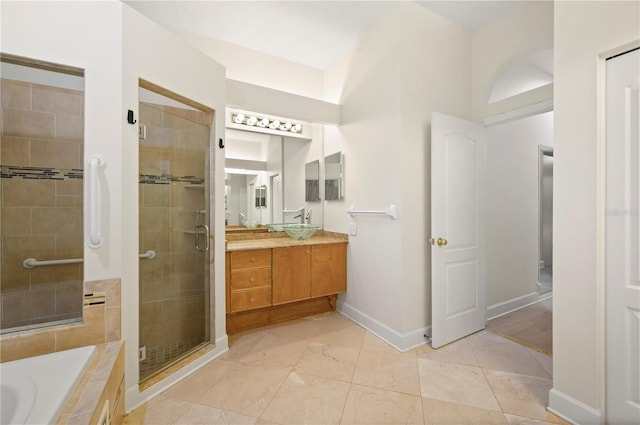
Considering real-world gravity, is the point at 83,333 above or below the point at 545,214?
below

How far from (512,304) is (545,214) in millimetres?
1470

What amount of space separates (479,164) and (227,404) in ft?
8.76

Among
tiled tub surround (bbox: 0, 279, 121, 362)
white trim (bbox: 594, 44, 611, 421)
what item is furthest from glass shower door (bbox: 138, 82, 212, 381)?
white trim (bbox: 594, 44, 611, 421)

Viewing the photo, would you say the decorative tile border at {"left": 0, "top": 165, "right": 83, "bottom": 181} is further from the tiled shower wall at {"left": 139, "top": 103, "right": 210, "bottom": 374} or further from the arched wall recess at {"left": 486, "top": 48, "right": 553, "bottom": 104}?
the arched wall recess at {"left": 486, "top": 48, "right": 553, "bottom": 104}

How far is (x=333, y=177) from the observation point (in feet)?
9.91

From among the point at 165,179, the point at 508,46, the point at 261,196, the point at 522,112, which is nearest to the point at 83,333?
the point at 165,179

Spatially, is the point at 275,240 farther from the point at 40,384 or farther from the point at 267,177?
the point at 40,384

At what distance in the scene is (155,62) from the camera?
166 centimetres

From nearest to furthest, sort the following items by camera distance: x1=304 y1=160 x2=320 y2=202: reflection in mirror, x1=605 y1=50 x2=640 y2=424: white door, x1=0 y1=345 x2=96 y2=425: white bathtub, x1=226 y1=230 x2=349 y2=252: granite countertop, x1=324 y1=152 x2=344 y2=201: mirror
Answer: x1=0 y1=345 x2=96 y2=425: white bathtub < x1=605 y1=50 x2=640 y2=424: white door < x1=226 y1=230 x2=349 y2=252: granite countertop < x1=324 y1=152 x2=344 y2=201: mirror < x1=304 y1=160 x2=320 y2=202: reflection in mirror

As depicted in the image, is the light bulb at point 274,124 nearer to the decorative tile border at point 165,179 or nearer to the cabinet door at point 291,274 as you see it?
the decorative tile border at point 165,179

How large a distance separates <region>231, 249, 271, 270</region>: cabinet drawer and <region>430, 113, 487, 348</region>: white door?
4.68 ft

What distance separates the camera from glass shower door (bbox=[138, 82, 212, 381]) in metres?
1.77

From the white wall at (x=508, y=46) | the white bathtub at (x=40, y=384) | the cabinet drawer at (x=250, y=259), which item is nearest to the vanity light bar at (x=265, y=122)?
the cabinet drawer at (x=250, y=259)

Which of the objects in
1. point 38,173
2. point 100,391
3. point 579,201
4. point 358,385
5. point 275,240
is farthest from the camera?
point 275,240
